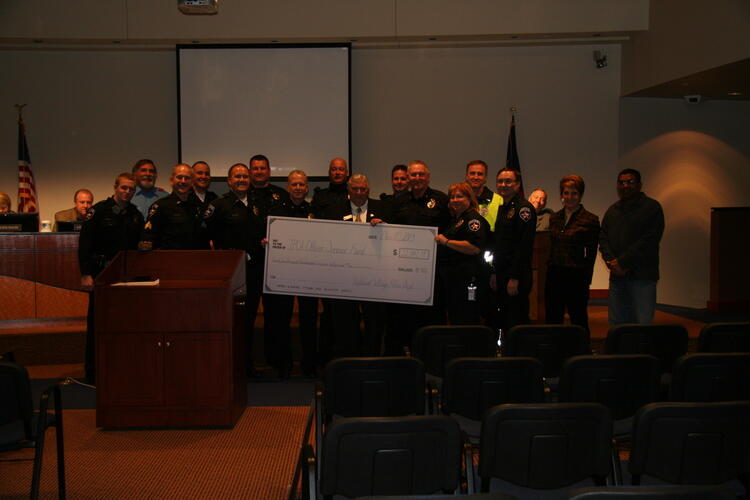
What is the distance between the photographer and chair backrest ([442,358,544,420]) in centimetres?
322

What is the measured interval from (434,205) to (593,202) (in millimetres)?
5005

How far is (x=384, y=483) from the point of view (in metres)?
2.38

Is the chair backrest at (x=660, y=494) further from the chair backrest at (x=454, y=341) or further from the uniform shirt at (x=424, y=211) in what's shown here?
the uniform shirt at (x=424, y=211)

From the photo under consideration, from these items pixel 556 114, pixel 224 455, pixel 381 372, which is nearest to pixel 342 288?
pixel 224 455

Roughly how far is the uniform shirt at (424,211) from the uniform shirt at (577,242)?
100cm

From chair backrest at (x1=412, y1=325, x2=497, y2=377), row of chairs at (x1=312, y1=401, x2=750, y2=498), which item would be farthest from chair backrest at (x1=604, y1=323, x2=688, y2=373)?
row of chairs at (x1=312, y1=401, x2=750, y2=498)

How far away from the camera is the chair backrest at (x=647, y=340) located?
13.8 ft

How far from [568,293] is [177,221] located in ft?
11.0

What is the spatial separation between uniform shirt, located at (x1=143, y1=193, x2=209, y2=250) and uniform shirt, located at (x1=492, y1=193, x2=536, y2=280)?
8.29ft

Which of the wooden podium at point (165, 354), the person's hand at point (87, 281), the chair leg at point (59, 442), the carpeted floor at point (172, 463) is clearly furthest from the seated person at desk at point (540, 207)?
the chair leg at point (59, 442)

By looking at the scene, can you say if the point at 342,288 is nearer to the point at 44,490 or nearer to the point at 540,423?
the point at 44,490

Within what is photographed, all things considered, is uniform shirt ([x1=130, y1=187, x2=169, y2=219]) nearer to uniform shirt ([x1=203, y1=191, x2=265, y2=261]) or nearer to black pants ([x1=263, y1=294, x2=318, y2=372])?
uniform shirt ([x1=203, y1=191, x2=265, y2=261])

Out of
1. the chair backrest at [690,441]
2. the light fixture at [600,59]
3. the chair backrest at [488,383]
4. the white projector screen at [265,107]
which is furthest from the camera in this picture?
the light fixture at [600,59]

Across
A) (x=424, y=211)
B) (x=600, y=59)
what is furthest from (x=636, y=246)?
(x=600, y=59)
